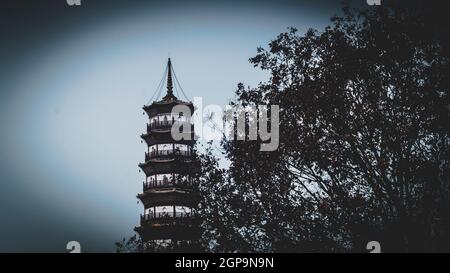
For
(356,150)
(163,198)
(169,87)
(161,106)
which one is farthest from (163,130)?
(356,150)

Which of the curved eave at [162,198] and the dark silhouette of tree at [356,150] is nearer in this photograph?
the dark silhouette of tree at [356,150]

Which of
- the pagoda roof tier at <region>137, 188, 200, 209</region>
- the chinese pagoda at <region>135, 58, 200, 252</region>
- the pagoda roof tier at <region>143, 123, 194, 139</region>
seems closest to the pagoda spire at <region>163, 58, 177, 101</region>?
the chinese pagoda at <region>135, 58, 200, 252</region>

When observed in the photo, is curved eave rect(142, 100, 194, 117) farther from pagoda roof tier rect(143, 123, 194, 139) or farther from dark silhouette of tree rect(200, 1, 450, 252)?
dark silhouette of tree rect(200, 1, 450, 252)

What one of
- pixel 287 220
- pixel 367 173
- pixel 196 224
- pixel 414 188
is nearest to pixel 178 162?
pixel 196 224

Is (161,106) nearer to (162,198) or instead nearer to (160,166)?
(160,166)

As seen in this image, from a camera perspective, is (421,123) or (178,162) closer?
(421,123)

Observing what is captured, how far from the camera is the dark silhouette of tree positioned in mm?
11602

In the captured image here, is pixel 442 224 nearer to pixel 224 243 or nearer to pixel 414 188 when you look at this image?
pixel 414 188

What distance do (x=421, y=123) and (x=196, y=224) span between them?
5.42 meters

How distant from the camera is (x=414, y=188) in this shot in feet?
38.3

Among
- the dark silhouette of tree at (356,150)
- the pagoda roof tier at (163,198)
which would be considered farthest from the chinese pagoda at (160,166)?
the dark silhouette of tree at (356,150)

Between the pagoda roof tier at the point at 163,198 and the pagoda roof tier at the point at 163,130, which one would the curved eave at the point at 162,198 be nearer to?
the pagoda roof tier at the point at 163,198

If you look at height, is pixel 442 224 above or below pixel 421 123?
below

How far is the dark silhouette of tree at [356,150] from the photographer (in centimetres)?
1160
